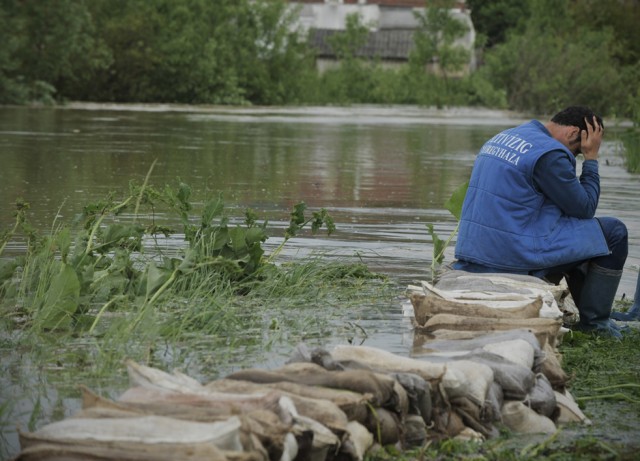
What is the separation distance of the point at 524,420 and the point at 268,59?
2272 inches

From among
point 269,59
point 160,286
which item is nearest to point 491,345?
point 160,286

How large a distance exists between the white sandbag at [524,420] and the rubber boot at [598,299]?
7.84ft

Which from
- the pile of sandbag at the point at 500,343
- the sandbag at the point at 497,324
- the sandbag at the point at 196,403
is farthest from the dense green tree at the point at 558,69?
the sandbag at the point at 196,403

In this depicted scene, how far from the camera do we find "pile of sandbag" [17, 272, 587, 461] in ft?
14.9

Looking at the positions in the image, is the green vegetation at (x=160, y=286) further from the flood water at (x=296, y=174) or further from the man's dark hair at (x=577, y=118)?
the man's dark hair at (x=577, y=118)

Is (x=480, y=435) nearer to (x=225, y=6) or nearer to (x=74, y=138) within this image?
(x=74, y=138)

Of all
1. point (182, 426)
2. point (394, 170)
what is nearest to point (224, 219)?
point (182, 426)

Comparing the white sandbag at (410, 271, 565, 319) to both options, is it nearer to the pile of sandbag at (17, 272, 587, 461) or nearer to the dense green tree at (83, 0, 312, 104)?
the pile of sandbag at (17, 272, 587, 461)

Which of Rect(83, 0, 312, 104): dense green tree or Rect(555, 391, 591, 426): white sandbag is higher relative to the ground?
Rect(555, 391, 591, 426): white sandbag

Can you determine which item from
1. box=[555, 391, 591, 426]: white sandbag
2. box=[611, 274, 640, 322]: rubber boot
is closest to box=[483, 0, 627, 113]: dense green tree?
box=[611, 274, 640, 322]: rubber boot

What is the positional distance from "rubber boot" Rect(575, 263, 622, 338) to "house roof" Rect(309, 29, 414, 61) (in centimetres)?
7668

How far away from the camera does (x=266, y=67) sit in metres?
61.8

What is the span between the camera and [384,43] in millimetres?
86500

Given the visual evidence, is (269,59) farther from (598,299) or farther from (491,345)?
(491,345)
